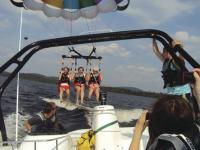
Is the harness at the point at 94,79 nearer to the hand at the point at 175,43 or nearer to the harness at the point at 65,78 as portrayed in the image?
the harness at the point at 65,78

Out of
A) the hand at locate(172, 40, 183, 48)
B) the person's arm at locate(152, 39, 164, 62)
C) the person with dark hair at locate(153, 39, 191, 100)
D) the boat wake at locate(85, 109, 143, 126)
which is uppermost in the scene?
the person's arm at locate(152, 39, 164, 62)

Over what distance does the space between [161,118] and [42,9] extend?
10.8m

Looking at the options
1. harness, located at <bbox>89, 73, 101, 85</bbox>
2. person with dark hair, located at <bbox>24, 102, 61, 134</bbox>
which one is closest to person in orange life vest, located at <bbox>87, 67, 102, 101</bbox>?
harness, located at <bbox>89, 73, 101, 85</bbox>

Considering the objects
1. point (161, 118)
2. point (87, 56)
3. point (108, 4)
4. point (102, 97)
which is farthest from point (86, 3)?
point (161, 118)

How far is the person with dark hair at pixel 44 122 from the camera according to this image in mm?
7020

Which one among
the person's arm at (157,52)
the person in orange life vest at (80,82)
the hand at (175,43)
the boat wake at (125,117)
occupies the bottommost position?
the boat wake at (125,117)

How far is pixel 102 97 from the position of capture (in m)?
5.27

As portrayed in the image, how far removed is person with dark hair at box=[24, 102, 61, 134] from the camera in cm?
702

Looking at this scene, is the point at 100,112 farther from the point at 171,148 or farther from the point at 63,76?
the point at 63,76

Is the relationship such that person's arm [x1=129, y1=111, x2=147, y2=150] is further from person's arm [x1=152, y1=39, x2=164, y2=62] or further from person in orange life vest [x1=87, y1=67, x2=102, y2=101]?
person in orange life vest [x1=87, y1=67, x2=102, y2=101]

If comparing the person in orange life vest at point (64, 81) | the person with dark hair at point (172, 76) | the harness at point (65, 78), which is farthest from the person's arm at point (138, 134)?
the harness at point (65, 78)

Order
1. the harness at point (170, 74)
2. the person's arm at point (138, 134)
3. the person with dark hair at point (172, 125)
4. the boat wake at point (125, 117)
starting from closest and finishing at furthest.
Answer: the person with dark hair at point (172, 125) < the person's arm at point (138, 134) < the harness at point (170, 74) < the boat wake at point (125, 117)

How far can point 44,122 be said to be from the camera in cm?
709

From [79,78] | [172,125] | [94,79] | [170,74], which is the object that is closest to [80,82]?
[79,78]
